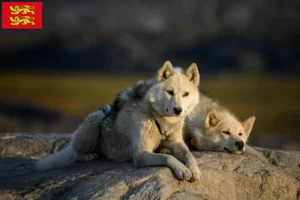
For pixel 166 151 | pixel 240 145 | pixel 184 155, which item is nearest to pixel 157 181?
pixel 184 155

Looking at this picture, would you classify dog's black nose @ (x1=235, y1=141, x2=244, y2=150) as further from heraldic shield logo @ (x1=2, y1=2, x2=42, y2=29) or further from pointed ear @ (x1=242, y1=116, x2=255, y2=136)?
heraldic shield logo @ (x1=2, y1=2, x2=42, y2=29)

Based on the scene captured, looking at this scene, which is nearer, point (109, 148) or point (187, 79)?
point (187, 79)

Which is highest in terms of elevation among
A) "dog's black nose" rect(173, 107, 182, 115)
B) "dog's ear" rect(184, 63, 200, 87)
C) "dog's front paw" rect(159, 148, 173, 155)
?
"dog's ear" rect(184, 63, 200, 87)

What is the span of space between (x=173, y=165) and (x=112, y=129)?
1.75m

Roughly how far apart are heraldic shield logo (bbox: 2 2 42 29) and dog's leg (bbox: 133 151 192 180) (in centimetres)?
530

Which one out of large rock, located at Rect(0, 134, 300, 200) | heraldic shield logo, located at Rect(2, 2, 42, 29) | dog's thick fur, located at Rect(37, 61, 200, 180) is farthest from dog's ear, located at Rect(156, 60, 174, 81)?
heraldic shield logo, located at Rect(2, 2, 42, 29)

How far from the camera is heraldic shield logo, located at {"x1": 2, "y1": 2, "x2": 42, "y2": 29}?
1208cm

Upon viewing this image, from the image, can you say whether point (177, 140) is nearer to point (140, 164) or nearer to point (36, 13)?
point (140, 164)

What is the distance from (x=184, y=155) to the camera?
789 cm

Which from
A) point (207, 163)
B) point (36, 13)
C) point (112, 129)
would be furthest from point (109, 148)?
point (36, 13)

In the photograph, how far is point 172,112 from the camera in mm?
7773

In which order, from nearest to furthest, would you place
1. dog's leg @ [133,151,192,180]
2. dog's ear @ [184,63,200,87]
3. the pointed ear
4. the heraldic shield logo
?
1. dog's leg @ [133,151,192,180]
2. dog's ear @ [184,63,200,87]
3. the pointed ear
4. the heraldic shield logo

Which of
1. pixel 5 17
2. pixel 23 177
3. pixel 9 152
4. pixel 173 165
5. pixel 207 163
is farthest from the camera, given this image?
pixel 5 17

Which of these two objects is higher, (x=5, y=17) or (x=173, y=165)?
(x=5, y=17)
